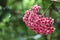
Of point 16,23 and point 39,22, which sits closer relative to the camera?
point 39,22

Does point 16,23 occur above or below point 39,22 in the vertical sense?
above

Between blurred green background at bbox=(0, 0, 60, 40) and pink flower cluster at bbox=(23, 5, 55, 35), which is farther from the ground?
blurred green background at bbox=(0, 0, 60, 40)

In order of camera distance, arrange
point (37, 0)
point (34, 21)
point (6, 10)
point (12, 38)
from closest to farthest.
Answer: point (34, 21) < point (37, 0) < point (6, 10) < point (12, 38)

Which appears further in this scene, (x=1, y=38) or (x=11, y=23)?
(x=1, y=38)

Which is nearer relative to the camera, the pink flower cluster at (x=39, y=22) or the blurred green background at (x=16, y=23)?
the pink flower cluster at (x=39, y=22)

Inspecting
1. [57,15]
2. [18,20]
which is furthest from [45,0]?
[18,20]

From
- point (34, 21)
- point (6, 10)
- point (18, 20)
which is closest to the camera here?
point (34, 21)

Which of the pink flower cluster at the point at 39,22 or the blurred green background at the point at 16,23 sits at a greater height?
the blurred green background at the point at 16,23

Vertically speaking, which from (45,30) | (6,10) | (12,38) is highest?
(6,10)

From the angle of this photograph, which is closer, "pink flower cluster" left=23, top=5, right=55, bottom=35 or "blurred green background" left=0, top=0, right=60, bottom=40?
"pink flower cluster" left=23, top=5, right=55, bottom=35

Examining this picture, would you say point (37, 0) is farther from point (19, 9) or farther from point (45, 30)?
point (19, 9)

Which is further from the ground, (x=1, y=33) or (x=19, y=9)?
(x=19, y=9)
